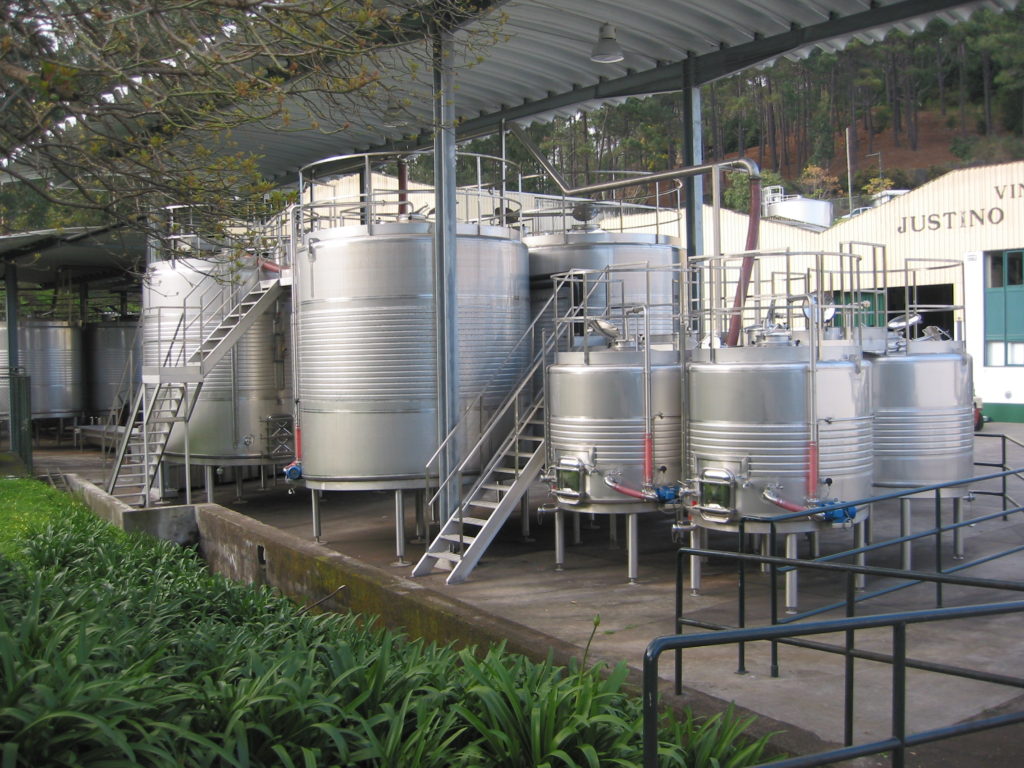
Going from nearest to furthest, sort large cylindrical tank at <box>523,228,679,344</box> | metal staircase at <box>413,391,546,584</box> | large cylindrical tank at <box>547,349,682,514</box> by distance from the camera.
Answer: large cylindrical tank at <box>547,349,682,514</box> < metal staircase at <box>413,391,546,584</box> < large cylindrical tank at <box>523,228,679,344</box>

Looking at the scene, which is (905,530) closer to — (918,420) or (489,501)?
(918,420)

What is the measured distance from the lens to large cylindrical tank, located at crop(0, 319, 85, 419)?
31.5 meters

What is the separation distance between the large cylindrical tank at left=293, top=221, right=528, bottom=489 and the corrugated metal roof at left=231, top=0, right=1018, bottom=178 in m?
1.85

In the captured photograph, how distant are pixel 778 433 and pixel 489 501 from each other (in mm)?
4649

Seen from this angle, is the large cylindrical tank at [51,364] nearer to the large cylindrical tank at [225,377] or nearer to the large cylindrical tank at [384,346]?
the large cylindrical tank at [225,377]

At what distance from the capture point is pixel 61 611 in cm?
837

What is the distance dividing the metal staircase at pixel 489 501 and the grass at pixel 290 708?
17.0 ft

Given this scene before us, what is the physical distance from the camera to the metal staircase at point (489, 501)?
1354cm

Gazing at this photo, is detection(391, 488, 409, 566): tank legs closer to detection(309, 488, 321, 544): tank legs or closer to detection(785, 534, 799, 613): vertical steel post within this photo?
detection(309, 488, 321, 544): tank legs

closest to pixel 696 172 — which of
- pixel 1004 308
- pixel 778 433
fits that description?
pixel 778 433

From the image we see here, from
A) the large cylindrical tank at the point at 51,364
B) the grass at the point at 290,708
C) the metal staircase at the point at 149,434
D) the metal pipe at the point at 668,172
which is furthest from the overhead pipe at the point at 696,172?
the large cylindrical tank at the point at 51,364

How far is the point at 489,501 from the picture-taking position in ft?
48.1

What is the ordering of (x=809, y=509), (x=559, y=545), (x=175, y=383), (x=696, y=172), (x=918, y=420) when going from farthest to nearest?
(x=175, y=383), (x=696, y=172), (x=559, y=545), (x=918, y=420), (x=809, y=509)

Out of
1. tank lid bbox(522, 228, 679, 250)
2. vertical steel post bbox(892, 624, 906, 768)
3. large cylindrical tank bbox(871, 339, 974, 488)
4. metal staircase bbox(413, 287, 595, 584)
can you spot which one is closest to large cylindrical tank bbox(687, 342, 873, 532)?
large cylindrical tank bbox(871, 339, 974, 488)
